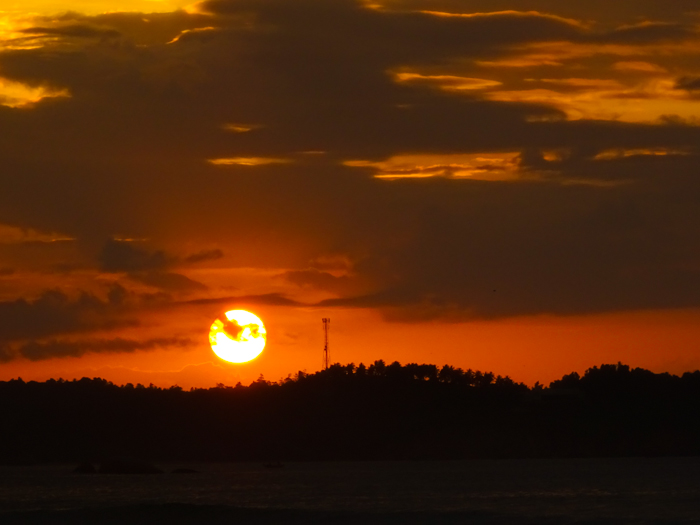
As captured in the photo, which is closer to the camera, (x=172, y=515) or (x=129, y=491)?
(x=172, y=515)

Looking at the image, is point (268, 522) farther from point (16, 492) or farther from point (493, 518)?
point (16, 492)

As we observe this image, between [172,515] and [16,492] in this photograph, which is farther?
[16,492]

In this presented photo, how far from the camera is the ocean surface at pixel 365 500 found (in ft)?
391

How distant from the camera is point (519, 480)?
184000 mm

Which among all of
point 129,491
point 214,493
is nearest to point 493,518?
point 214,493

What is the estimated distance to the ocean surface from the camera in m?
119

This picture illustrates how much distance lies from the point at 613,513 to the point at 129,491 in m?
70.5

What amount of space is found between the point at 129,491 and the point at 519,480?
56677mm

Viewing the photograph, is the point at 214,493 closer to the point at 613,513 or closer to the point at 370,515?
the point at 370,515

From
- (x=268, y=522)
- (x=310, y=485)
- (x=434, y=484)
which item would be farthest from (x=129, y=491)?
(x=268, y=522)

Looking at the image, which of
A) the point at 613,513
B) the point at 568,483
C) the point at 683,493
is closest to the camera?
the point at 613,513

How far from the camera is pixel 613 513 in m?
124

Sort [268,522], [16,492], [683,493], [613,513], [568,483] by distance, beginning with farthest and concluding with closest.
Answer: [568,483] → [16,492] → [683,493] → [613,513] → [268,522]

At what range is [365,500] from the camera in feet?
472
